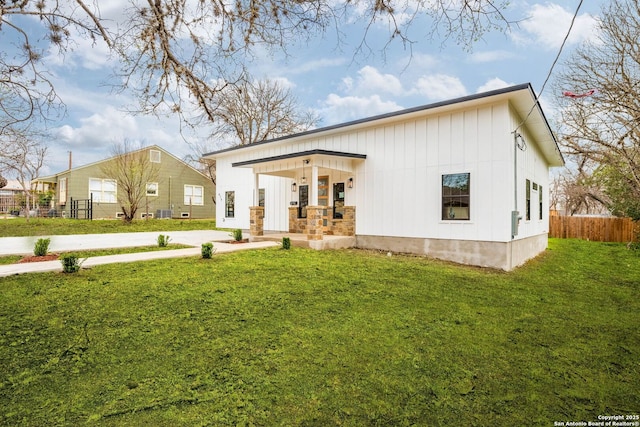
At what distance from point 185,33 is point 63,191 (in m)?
24.9

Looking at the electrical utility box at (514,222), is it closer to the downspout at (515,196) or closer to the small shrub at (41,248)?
the downspout at (515,196)

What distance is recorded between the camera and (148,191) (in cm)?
2367

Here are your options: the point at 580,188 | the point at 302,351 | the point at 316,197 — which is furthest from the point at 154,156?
the point at 580,188

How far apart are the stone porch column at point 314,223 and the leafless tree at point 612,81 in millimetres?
8518

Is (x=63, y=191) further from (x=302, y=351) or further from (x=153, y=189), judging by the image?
(x=302, y=351)

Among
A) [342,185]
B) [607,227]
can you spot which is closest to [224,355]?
[342,185]

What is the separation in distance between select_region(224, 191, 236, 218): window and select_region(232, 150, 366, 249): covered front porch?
3.34 metres

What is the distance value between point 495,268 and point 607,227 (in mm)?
14181

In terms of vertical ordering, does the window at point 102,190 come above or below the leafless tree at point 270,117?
below

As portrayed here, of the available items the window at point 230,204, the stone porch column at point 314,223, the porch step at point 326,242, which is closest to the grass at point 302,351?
the porch step at point 326,242

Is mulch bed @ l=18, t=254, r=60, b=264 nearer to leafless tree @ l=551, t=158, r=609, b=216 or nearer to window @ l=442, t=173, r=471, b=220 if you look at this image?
window @ l=442, t=173, r=471, b=220

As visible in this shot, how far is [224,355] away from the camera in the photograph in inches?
123

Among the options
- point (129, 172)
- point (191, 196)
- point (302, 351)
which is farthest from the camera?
point (191, 196)

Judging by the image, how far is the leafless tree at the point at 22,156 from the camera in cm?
1195
